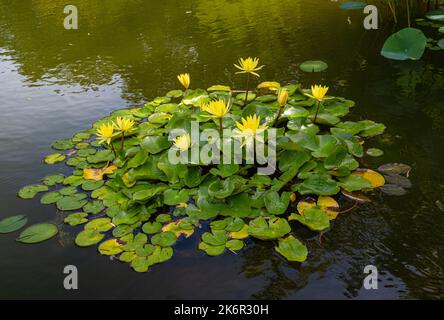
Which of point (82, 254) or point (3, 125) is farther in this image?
point (3, 125)

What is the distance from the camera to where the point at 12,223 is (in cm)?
349

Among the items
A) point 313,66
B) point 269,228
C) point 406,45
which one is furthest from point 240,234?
point 406,45

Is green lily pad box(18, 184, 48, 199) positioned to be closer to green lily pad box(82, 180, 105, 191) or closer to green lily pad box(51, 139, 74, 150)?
green lily pad box(82, 180, 105, 191)

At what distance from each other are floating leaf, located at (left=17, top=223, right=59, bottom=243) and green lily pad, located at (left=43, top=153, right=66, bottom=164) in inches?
45.0

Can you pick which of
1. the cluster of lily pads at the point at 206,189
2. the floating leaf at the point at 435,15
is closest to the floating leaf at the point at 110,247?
the cluster of lily pads at the point at 206,189

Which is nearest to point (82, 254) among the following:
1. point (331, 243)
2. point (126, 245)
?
point (126, 245)

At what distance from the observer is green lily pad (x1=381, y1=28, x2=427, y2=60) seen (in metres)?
5.59

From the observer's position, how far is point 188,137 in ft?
12.4

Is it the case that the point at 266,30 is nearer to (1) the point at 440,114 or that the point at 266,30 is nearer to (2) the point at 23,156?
(1) the point at 440,114

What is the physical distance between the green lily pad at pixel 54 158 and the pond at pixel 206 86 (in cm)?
9

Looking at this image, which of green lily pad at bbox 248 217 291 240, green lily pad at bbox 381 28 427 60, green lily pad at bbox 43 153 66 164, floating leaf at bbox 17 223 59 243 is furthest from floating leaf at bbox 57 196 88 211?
green lily pad at bbox 381 28 427 60

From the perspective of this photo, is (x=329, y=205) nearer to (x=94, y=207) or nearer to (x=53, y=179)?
(x=94, y=207)

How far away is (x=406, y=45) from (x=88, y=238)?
5.00 metres
